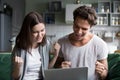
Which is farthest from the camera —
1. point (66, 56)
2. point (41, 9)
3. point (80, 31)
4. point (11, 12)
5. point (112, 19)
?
Result: point (11, 12)

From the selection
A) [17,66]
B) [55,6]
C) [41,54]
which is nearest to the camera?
[17,66]

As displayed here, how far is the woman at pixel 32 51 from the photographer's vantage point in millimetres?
1634

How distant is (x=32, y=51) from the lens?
1.74 m

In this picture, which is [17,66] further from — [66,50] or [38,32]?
[66,50]

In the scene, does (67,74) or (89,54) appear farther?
(89,54)

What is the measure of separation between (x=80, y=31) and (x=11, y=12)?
17.4ft

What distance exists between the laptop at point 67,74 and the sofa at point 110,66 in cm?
44

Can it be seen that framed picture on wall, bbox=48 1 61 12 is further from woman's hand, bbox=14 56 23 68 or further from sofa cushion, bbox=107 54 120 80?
woman's hand, bbox=14 56 23 68

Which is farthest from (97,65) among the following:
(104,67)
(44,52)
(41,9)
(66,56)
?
(41,9)

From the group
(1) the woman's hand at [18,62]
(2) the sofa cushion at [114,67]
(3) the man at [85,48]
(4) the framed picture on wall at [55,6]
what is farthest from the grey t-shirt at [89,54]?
(4) the framed picture on wall at [55,6]

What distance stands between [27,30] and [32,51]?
0.18 m

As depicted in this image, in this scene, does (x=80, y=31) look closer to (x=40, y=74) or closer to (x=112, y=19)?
(x=40, y=74)

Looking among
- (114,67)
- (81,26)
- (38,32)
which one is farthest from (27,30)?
(114,67)

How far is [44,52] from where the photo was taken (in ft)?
5.80
